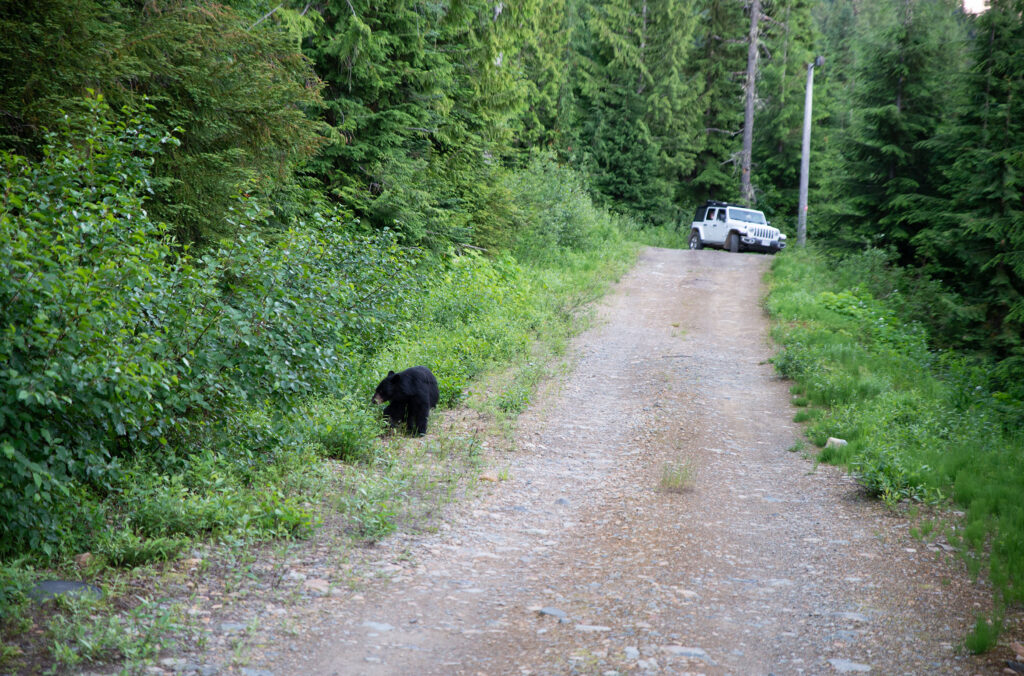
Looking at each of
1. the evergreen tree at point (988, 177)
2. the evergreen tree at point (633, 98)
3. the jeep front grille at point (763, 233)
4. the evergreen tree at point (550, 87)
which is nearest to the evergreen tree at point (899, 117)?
the evergreen tree at point (988, 177)

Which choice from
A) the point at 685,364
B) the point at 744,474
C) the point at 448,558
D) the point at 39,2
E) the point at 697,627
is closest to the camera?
the point at 697,627

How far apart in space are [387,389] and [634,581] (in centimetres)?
370

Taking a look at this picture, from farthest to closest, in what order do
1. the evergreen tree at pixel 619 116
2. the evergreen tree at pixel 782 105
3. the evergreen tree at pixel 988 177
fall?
the evergreen tree at pixel 782 105 < the evergreen tree at pixel 619 116 < the evergreen tree at pixel 988 177

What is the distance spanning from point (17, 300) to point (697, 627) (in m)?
4.22

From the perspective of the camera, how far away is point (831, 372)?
10.9 meters

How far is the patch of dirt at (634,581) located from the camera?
13.4 feet

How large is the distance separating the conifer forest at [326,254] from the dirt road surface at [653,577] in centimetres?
→ 61

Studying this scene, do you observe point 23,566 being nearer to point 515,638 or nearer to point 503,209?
point 515,638

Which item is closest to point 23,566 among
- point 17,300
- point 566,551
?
point 17,300

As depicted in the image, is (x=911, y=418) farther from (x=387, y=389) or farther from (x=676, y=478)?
(x=387, y=389)

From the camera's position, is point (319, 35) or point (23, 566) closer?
point (23, 566)

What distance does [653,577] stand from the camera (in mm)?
5168

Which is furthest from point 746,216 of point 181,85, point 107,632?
point 107,632

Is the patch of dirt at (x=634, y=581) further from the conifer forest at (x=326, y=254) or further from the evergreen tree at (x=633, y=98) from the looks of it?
the evergreen tree at (x=633, y=98)
